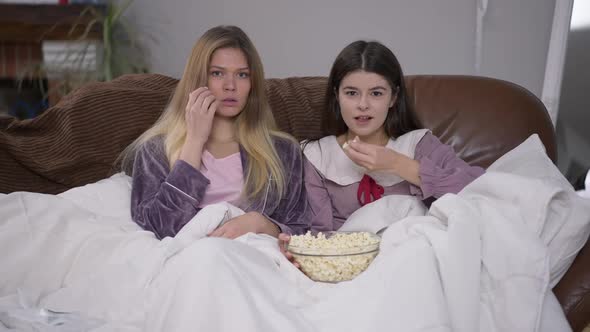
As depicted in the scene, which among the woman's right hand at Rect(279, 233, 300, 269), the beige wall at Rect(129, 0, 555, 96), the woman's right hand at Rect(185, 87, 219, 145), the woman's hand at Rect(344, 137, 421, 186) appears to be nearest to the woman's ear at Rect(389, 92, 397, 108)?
the woman's hand at Rect(344, 137, 421, 186)

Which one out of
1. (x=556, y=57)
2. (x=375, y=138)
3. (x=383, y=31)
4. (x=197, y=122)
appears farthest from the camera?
(x=383, y=31)

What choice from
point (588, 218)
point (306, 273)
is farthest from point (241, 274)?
point (588, 218)

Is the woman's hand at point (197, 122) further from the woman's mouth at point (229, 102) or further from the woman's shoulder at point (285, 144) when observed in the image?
the woman's shoulder at point (285, 144)

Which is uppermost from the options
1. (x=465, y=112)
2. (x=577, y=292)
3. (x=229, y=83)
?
(x=229, y=83)

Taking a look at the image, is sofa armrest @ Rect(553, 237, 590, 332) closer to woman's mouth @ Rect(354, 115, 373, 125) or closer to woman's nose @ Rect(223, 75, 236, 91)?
woman's mouth @ Rect(354, 115, 373, 125)

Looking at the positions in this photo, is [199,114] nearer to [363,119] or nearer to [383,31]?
[363,119]

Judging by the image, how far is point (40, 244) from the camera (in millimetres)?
1804

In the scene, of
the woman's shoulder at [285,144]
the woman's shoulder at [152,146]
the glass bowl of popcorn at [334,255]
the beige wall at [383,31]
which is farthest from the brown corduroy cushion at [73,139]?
the beige wall at [383,31]

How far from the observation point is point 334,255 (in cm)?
162

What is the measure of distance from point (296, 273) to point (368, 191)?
1.78 feet

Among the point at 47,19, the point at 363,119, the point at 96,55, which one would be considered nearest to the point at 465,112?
the point at 363,119

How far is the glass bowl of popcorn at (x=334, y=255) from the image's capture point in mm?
1624

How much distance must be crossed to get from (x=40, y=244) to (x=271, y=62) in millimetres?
2246

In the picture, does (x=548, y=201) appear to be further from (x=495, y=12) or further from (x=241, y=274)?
(x=495, y=12)
